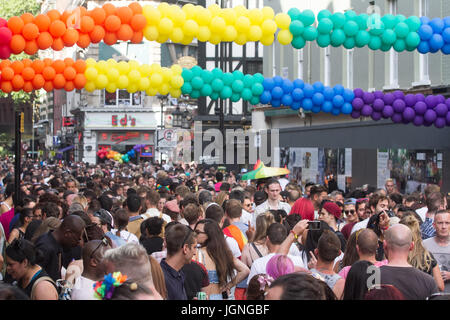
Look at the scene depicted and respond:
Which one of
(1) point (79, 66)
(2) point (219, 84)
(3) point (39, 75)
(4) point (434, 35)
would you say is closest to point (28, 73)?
(3) point (39, 75)

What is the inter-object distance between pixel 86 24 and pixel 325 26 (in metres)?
3.68

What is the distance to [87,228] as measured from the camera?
23.6 feet

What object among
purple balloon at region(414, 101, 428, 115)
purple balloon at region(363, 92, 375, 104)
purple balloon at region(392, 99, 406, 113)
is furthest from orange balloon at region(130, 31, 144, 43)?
purple balloon at region(414, 101, 428, 115)

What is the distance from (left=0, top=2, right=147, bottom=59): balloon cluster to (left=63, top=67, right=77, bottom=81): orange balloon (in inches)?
20.5

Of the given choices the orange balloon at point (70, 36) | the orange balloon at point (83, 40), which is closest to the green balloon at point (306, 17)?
the orange balloon at point (83, 40)

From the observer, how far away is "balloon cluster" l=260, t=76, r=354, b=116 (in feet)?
39.3

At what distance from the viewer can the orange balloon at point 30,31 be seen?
10297 mm

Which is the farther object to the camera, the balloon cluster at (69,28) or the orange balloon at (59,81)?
the orange balloon at (59,81)

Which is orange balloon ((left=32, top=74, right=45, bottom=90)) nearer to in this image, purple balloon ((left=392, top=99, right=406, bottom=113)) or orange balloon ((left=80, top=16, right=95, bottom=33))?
orange balloon ((left=80, top=16, right=95, bottom=33))

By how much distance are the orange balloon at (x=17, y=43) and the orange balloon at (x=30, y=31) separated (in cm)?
8

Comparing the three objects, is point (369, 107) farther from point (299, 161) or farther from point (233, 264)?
point (299, 161)

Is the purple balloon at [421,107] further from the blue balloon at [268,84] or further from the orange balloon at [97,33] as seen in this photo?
the orange balloon at [97,33]

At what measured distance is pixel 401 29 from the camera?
1127cm
